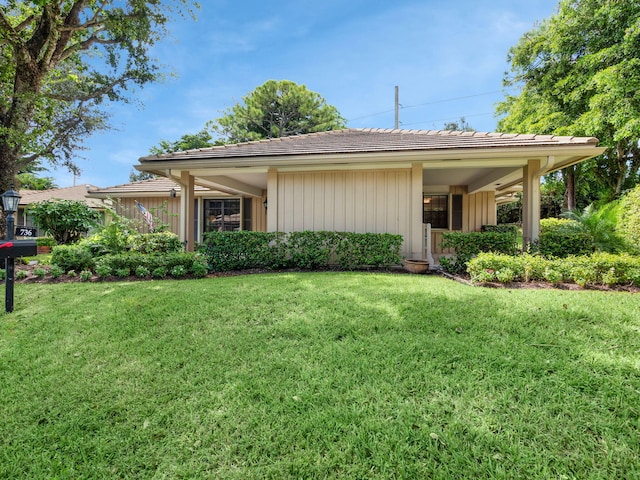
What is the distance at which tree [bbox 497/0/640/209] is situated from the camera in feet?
35.7

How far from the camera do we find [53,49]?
8258mm

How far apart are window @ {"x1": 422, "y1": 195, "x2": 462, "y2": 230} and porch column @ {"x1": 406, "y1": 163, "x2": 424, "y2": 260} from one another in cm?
400

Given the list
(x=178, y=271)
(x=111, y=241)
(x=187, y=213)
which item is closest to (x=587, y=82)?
(x=187, y=213)

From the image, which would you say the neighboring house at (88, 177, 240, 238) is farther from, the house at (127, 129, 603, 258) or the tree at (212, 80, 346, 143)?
the tree at (212, 80, 346, 143)

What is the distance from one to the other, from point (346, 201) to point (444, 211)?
511cm

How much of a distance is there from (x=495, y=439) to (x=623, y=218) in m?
9.34

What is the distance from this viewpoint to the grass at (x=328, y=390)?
1627 mm

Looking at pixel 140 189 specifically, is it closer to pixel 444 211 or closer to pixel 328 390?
pixel 444 211

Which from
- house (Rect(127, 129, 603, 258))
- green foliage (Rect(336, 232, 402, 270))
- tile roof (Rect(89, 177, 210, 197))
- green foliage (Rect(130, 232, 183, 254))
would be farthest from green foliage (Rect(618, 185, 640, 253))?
tile roof (Rect(89, 177, 210, 197))

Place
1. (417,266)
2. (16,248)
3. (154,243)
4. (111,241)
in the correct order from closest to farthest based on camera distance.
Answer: (16,248) → (417,266) → (111,241) → (154,243)

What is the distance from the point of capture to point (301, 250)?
22.1 ft

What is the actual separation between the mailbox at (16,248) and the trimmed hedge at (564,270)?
693 centimetres

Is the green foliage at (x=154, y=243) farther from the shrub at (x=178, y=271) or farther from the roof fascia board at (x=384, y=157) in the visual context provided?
the roof fascia board at (x=384, y=157)

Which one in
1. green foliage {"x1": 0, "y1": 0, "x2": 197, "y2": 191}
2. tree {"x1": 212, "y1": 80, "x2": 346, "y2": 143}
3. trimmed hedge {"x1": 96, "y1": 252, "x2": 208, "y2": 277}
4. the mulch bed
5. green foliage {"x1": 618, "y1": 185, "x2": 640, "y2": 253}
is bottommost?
the mulch bed
